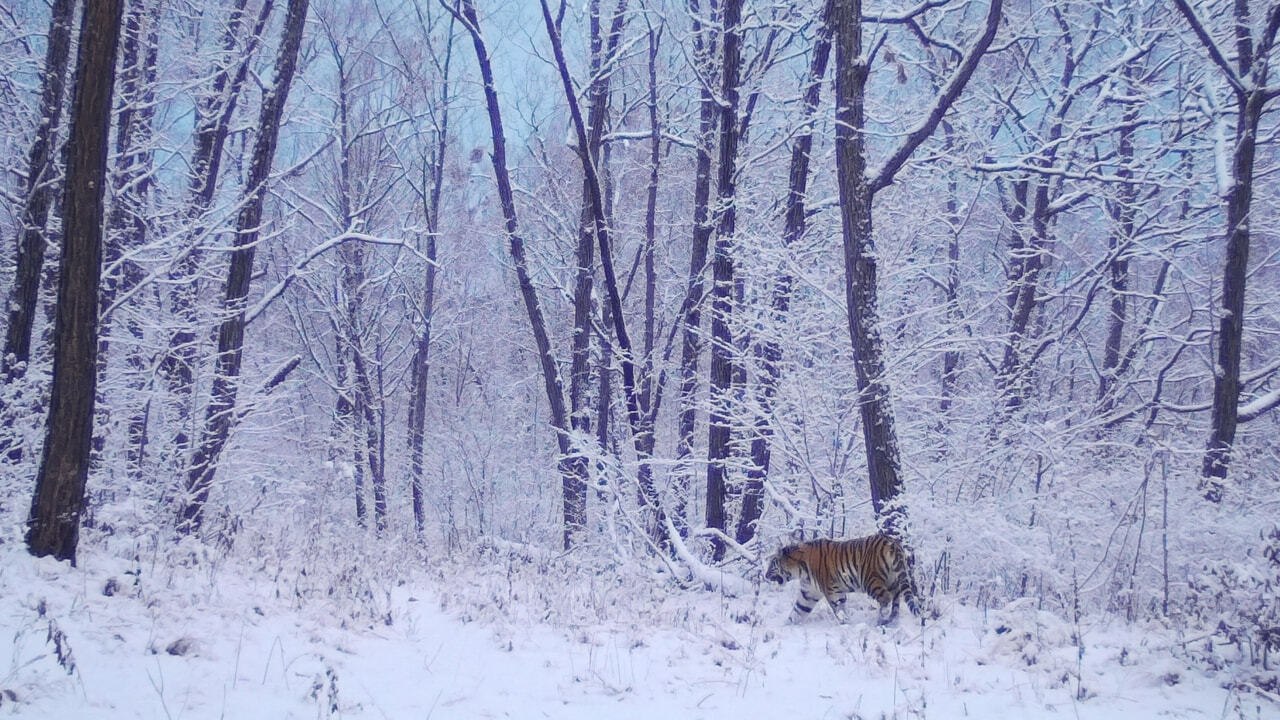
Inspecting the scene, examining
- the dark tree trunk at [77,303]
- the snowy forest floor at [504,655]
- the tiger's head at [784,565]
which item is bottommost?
the snowy forest floor at [504,655]

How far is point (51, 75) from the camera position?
28.6ft

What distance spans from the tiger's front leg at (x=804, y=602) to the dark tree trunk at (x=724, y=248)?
13.1 ft

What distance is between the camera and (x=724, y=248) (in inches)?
424

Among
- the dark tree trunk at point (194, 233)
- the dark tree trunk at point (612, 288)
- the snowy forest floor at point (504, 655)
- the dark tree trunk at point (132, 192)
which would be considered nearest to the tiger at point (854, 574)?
the snowy forest floor at point (504, 655)

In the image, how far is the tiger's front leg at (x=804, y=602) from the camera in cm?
654

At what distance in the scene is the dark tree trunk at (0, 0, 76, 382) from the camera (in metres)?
8.00

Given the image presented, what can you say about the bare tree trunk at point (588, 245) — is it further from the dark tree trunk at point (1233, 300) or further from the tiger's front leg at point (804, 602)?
the dark tree trunk at point (1233, 300)

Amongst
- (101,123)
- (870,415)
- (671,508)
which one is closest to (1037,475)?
(870,415)

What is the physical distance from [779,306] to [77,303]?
7.52 metres

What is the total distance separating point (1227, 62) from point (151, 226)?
45.7 ft

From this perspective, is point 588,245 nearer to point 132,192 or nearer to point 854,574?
point 132,192

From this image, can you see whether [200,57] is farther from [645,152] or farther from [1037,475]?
[1037,475]


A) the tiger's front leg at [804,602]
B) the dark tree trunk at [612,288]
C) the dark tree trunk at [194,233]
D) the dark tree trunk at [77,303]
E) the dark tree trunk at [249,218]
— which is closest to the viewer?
the dark tree trunk at [77,303]

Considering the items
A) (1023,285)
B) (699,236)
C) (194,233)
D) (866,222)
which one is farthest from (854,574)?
(194,233)
